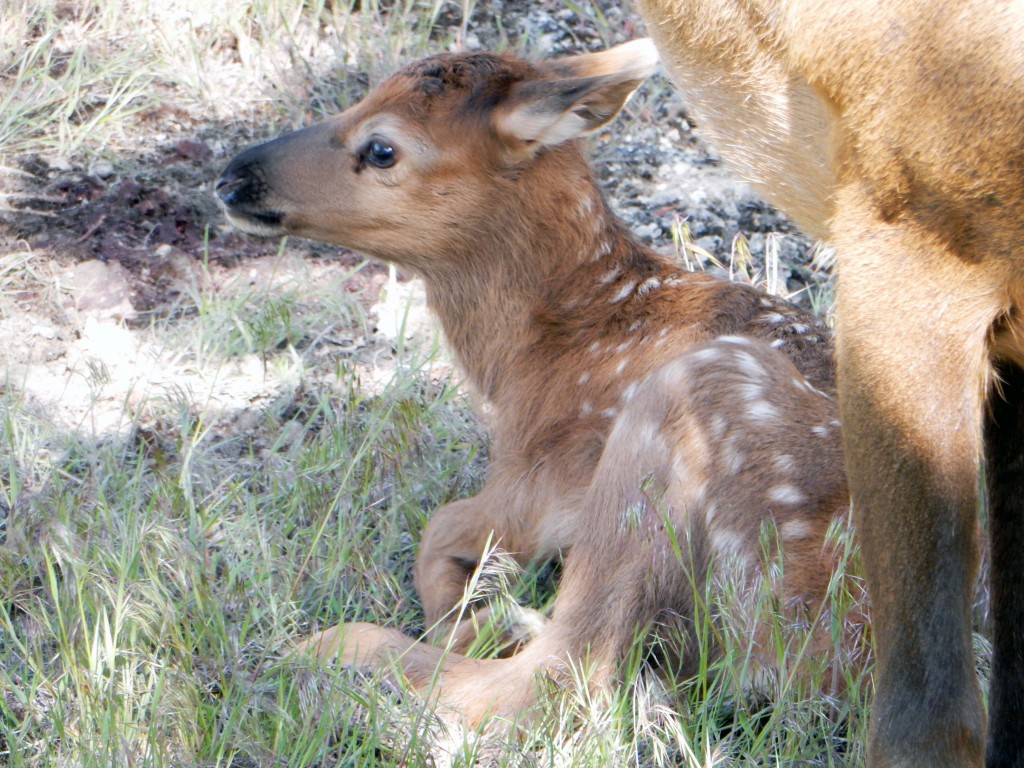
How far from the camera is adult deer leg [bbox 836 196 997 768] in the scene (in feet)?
7.72

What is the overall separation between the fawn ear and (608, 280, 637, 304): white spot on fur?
483 millimetres

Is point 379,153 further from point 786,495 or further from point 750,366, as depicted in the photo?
point 786,495

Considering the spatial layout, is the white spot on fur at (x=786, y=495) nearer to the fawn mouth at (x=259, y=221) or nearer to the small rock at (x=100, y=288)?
the fawn mouth at (x=259, y=221)

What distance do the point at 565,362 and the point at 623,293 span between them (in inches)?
11.0

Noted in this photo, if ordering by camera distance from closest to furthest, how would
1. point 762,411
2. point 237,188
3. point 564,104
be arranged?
point 762,411
point 564,104
point 237,188

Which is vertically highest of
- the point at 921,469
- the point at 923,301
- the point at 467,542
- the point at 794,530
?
the point at 923,301

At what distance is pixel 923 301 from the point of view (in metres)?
2.35

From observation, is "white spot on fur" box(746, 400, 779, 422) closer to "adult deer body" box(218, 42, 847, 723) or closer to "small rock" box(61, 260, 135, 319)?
"adult deer body" box(218, 42, 847, 723)

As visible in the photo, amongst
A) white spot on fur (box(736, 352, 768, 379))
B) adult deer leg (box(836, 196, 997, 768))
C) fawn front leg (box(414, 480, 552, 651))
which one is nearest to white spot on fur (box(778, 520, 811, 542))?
white spot on fur (box(736, 352, 768, 379))

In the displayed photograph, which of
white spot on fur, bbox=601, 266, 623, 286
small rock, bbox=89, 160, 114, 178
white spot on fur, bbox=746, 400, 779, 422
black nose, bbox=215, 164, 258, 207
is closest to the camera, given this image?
white spot on fur, bbox=746, 400, 779, 422

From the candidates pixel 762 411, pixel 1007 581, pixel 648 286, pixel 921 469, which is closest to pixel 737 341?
pixel 762 411

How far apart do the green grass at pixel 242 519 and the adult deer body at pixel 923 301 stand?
57 centimetres

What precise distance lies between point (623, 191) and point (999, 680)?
3372 mm

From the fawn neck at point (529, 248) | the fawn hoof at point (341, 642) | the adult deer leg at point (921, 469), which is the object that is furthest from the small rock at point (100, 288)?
the adult deer leg at point (921, 469)
